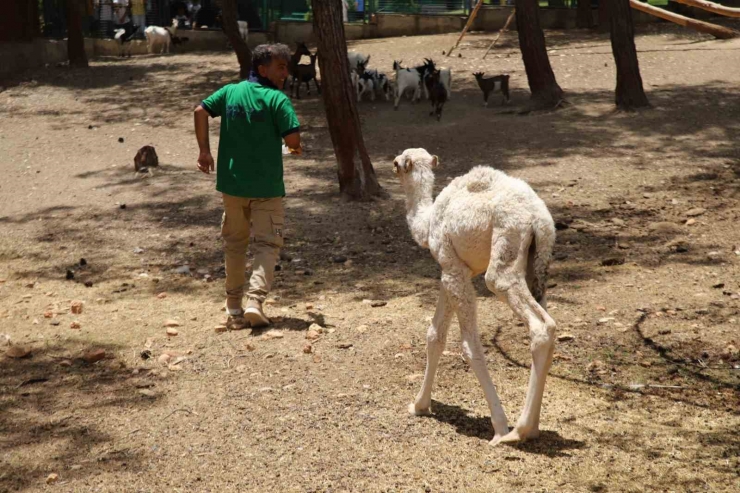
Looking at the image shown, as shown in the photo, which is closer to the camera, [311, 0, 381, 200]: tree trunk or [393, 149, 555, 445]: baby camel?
[393, 149, 555, 445]: baby camel

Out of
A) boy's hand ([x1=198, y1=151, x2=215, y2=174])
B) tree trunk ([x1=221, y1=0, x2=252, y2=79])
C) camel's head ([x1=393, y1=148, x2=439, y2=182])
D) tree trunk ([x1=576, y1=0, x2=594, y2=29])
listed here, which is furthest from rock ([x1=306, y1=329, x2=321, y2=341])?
tree trunk ([x1=576, y1=0, x2=594, y2=29])

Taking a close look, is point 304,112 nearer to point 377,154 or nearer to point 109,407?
point 377,154

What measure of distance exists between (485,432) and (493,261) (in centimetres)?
109

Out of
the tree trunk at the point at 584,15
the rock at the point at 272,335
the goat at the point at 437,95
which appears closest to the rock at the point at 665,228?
the rock at the point at 272,335

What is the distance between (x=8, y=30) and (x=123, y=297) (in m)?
19.0

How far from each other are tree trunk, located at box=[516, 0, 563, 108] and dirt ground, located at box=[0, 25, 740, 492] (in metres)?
0.46

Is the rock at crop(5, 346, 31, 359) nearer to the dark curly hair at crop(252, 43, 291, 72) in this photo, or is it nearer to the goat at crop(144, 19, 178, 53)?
the dark curly hair at crop(252, 43, 291, 72)

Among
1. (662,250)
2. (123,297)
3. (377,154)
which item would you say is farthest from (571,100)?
(123,297)

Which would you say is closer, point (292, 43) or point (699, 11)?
point (699, 11)

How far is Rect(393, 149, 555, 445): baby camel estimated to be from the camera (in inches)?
190

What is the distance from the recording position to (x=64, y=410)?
5.98 m

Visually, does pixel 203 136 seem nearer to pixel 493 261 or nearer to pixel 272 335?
pixel 272 335

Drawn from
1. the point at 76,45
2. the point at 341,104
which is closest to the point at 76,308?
the point at 341,104

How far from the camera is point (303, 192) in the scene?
1227 cm
